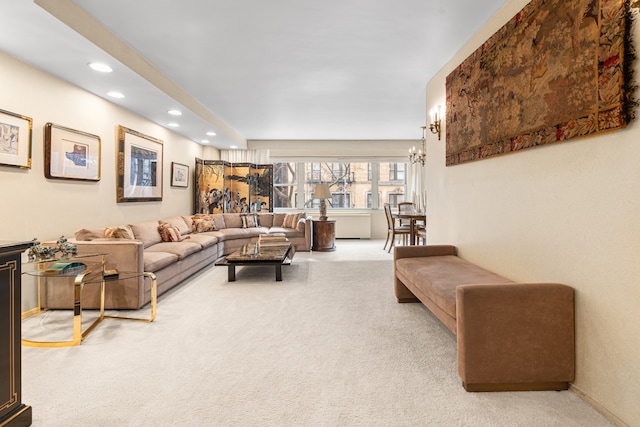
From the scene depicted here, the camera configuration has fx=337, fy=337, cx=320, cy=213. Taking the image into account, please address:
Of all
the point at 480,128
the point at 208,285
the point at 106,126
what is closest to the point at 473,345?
the point at 480,128

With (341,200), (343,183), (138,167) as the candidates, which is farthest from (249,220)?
(343,183)

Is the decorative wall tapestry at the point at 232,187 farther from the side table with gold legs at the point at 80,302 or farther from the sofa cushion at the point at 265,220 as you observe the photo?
the side table with gold legs at the point at 80,302

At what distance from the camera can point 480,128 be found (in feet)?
9.55

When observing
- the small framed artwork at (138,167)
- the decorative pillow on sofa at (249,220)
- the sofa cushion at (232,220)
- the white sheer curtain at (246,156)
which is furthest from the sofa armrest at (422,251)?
the white sheer curtain at (246,156)

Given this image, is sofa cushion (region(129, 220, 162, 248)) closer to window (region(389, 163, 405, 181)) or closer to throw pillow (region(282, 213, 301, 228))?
throw pillow (region(282, 213, 301, 228))

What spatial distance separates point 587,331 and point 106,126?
527 centimetres

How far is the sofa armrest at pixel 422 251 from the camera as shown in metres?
3.43

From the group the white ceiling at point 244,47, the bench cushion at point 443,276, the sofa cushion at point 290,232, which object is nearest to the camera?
the bench cushion at point 443,276

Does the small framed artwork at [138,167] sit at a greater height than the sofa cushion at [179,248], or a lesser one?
greater

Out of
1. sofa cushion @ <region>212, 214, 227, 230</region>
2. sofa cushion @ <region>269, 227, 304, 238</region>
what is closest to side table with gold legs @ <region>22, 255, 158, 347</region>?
sofa cushion @ <region>212, 214, 227, 230</region>

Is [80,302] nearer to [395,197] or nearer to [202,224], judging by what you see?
[202,224]

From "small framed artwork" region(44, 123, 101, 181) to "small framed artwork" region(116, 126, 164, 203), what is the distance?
0.49 m

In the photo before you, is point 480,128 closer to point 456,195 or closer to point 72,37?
point 456,195

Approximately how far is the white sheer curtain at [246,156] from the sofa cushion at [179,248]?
404 cm
